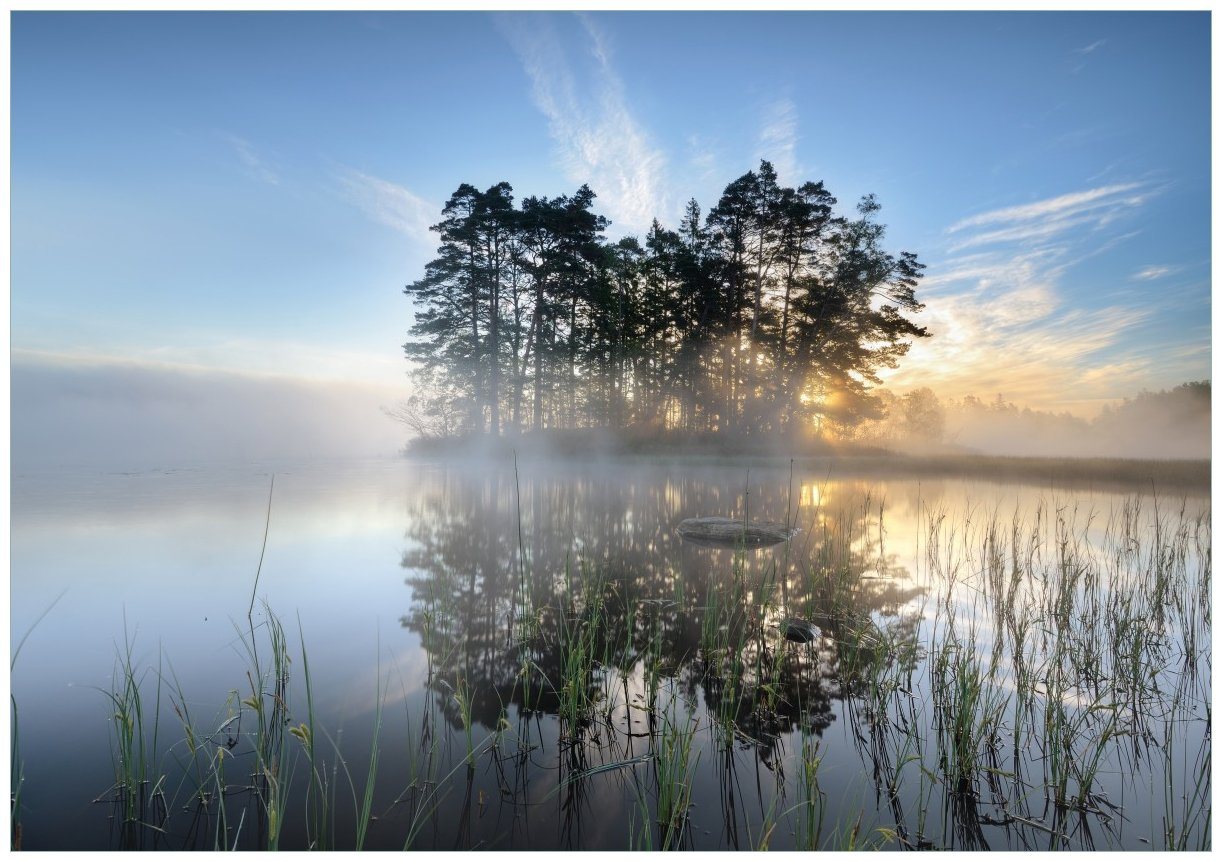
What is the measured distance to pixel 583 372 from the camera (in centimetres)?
2642

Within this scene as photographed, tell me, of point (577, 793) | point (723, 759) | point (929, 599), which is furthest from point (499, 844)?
point (929, 599)

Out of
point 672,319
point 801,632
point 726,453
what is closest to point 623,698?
point 801,632

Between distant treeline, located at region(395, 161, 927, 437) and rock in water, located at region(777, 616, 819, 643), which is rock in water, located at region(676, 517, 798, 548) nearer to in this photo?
rock in water, located at region(777, 616, 819, 643)

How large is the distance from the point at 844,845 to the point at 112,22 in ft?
19.0

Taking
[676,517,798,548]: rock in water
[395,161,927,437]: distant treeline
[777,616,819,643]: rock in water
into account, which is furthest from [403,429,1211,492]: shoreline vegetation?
[777,616,819,643]: rock in water

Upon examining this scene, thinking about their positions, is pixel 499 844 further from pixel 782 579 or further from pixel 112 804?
pixel 782 579

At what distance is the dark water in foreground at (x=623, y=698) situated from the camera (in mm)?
1872

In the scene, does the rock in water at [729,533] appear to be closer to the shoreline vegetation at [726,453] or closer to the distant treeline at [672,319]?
the shoreline vegetation at [726,453]

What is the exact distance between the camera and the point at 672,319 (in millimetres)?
25828

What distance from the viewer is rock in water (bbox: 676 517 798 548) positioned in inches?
253

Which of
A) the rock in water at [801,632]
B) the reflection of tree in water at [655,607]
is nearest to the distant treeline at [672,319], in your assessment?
the reflection of tree in water at [655,607]

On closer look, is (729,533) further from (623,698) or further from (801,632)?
(623,698)

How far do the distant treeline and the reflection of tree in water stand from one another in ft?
46.5

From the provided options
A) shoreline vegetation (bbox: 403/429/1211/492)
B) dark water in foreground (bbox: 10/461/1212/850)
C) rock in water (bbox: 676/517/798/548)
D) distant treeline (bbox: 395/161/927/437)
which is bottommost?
dark water in foreground (bbox: 10/461/1212/850)
